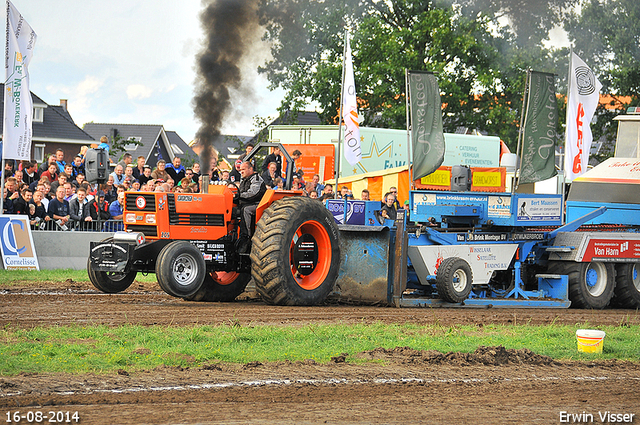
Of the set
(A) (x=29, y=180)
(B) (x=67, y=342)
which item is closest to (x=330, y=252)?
(B) (x=67, y=342)

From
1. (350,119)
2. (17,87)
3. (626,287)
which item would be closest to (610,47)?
(350,119)

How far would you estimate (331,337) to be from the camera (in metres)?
8.20

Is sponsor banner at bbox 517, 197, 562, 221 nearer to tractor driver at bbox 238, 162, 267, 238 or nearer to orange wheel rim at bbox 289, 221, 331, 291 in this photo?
orange wheel rim at bbox 289, 221, 331, 291

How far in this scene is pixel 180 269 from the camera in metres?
10.1

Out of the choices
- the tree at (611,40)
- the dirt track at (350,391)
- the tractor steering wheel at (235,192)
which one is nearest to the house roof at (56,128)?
the tree at (611,40)

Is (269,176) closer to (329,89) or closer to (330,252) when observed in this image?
(330,252)

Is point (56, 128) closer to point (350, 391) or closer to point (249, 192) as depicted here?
point (249, 192)

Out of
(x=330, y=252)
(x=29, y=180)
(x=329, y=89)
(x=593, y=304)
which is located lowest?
(x=593, y=304)

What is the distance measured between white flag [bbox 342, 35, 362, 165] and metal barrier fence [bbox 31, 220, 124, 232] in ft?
18.0

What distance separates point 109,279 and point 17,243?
5.81 m

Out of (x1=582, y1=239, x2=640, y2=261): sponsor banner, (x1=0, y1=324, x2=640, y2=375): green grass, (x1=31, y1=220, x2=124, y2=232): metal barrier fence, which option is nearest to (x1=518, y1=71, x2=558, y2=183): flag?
(x1=582, y1=239, x2=640, y2=261): sponsor banner

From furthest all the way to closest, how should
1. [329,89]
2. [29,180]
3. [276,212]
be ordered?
[329,89] < [29,180] < [276,212]

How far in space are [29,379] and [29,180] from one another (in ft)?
40.9

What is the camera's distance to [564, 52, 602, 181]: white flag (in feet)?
65.7
